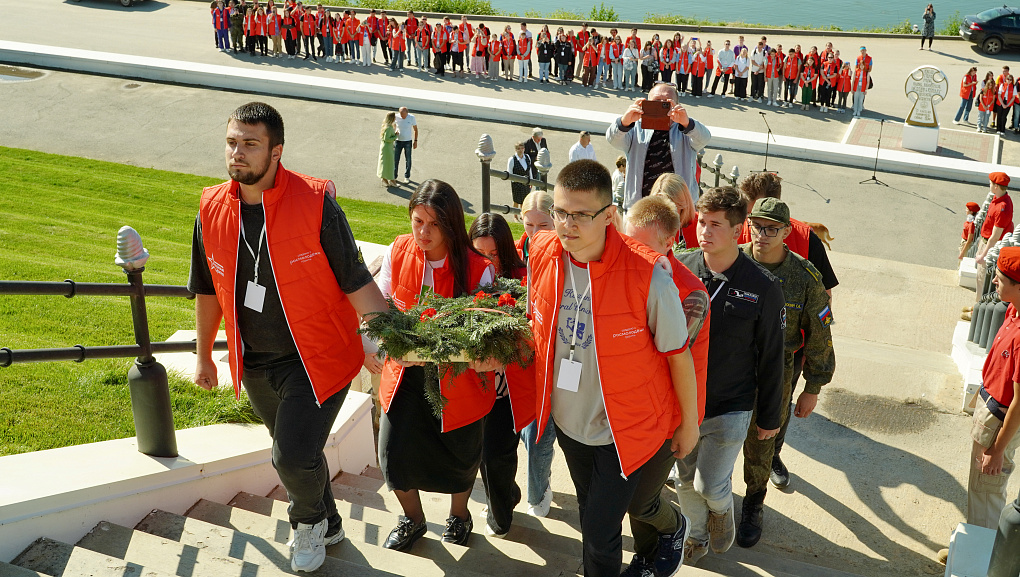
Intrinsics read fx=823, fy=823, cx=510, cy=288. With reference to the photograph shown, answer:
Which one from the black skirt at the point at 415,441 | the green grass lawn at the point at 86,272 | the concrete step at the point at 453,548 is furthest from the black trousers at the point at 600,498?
the green grass lawn at the point at 86,272

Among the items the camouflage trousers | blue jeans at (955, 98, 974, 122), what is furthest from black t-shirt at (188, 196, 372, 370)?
blue jeans at (955, 98, 974, 122)

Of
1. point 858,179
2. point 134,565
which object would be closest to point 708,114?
point 858,179

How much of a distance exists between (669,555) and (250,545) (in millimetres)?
1989

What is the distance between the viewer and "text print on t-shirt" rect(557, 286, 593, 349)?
3.38m

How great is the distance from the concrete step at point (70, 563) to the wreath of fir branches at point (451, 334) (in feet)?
4.35

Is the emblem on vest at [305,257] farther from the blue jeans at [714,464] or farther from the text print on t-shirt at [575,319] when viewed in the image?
the blue jeans at [714,464]

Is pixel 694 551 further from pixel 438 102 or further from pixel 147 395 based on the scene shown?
pixel 438 102

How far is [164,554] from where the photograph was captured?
143 inches

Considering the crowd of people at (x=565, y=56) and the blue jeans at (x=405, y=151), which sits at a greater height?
the crowd of people at (x=565, y=56)

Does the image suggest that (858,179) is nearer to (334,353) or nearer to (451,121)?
(451,121)

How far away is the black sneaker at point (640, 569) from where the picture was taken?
159 inches

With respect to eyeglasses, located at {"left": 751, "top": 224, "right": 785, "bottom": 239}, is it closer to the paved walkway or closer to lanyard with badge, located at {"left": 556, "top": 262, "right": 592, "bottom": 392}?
lanyard with badge, located at {"left": 556, "top": 262, "right": 592, "bottom": 392}

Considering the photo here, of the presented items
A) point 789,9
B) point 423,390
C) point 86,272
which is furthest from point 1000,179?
point 789,9

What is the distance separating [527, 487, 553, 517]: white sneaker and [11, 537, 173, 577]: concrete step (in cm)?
216
